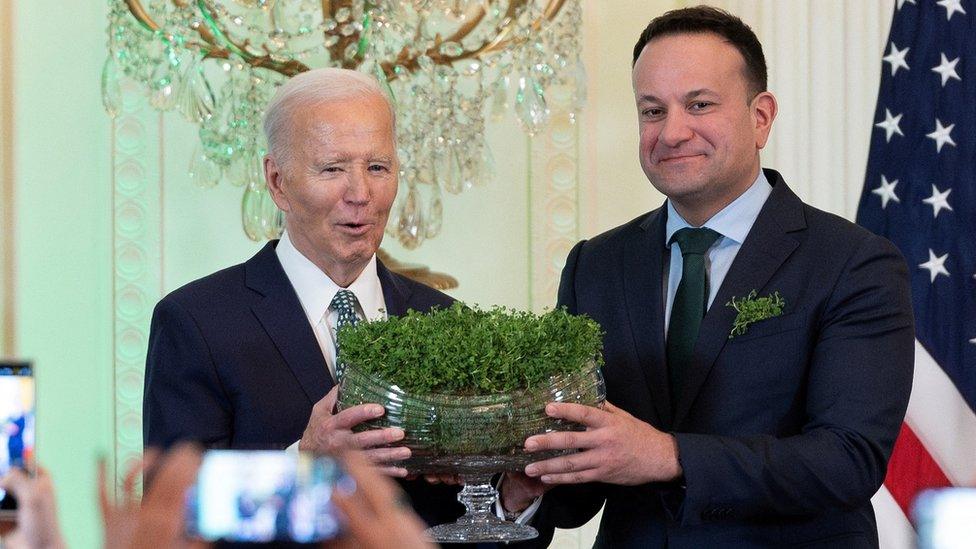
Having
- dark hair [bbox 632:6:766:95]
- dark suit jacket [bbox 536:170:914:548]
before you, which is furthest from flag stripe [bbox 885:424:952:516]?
dark hair [bbox 632:6:766:95]

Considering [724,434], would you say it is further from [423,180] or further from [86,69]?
[86,69]

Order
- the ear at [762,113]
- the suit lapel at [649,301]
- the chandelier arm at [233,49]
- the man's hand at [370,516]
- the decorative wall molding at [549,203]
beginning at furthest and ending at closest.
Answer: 1. the decorative wall molding at [549,203]
2. the chandelier arm at [233,49]
3. the ear at [762,113]
4. the suit lapel at [649,301]
5. the man's hand at [370,516]

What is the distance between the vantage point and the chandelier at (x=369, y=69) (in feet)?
12.6

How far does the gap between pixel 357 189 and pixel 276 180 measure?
0.18 meters

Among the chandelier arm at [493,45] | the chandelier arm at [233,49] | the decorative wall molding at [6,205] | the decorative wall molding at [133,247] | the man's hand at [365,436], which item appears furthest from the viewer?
the decorative wall molding at [133,247]

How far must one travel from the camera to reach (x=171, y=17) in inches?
150

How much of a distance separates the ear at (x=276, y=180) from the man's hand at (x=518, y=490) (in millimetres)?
626

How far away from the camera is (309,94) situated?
7.61ft

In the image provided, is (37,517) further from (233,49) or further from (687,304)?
(233,49)

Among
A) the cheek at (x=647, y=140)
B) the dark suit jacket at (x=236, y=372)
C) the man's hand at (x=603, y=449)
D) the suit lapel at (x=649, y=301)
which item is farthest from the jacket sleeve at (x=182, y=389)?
the cheek at (x=647, y=140)

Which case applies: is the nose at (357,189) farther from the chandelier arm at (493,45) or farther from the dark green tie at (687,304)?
the chandelier arm at (493,45)

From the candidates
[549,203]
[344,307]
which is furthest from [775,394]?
[549,203]

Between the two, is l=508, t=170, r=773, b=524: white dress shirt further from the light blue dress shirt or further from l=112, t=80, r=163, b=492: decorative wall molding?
l=112, t=80, r=163, b=492: decorative wall molding

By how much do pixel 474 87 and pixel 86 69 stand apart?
52.8 inches
